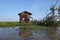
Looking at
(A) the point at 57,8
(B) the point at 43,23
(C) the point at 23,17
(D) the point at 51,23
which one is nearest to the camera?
(A) the point at 57,8

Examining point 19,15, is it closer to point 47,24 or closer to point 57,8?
point 47,24

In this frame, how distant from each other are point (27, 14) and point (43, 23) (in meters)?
9.19

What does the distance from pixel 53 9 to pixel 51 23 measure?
424cm

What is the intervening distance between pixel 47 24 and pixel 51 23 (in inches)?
59.1

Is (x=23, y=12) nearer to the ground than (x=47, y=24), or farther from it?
farther from it

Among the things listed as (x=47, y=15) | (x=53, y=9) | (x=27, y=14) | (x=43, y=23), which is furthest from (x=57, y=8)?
(x=27, y=14)

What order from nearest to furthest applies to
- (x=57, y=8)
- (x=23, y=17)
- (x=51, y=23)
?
(x=57, y=8)
(x=51, y=23)
(x=23, y=17)

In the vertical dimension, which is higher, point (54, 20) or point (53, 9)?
point (53, 9)

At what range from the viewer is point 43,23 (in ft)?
146

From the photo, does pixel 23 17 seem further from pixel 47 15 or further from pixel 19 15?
pixel 47 15

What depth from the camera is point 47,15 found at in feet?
136

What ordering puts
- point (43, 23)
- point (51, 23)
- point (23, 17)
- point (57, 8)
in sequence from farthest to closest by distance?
point (23, 17)
point (43, 23)
point (51, 23)
point (57, 8)

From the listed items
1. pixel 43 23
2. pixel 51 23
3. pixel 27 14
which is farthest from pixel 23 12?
pixel 51 23

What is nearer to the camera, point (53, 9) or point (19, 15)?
point (53, 9)
